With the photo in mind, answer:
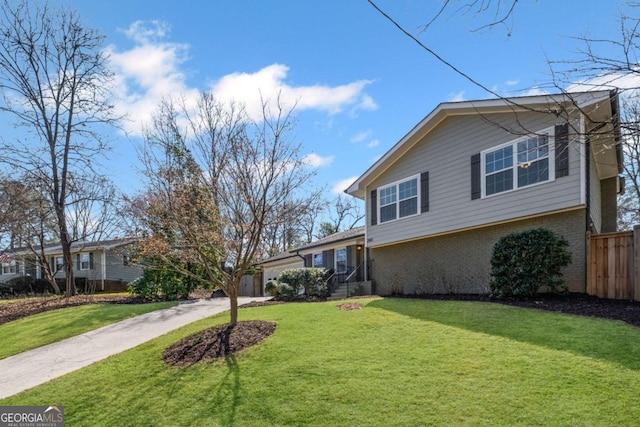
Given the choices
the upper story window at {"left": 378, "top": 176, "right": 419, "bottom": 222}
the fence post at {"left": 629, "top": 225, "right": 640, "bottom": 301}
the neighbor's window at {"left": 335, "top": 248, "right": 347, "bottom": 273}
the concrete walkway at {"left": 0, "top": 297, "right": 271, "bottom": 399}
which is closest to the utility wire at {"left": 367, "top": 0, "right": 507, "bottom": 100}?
the fence post at {"left": 629, "top": 225, "right": 640, "bottom": 301}

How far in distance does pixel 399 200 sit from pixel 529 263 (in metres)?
6.30

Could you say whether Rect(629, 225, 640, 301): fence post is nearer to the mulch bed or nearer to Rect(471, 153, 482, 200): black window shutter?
the mulch bed

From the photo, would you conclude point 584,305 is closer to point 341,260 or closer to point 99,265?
point 341,260

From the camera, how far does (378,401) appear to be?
494 centimetres

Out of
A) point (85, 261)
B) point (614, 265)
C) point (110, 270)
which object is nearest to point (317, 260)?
point (614, 265)

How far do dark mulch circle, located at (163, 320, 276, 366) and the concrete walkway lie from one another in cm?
174

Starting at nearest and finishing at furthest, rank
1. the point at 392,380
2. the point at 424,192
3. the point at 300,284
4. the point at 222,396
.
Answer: the point at 392,380, the point at 222,396, the point at 424,192, the point at 300,284

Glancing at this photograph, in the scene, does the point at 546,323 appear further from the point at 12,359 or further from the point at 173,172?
the point at 12,359

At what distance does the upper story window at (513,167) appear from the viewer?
11.3 m

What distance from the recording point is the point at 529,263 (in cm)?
1016

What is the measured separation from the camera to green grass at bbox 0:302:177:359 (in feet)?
34.5

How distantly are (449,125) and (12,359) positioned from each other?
1368cm

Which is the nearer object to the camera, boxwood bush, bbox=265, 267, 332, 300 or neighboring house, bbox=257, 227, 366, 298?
boxwood bush, bbox=265, 267, 332, 300

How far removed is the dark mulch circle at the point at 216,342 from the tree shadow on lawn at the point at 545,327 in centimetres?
328
